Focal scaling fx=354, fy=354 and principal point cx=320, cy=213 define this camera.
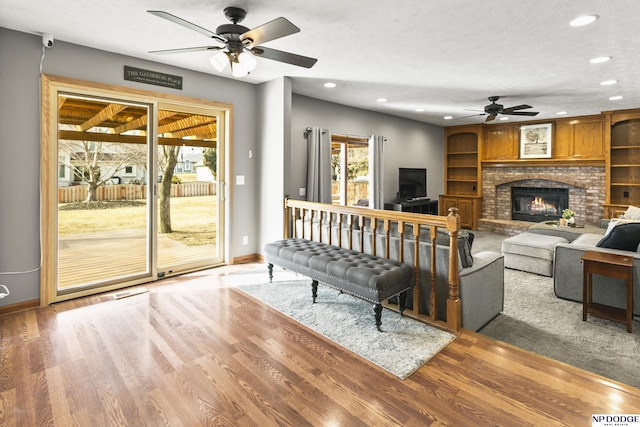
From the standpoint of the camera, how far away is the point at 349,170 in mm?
6820

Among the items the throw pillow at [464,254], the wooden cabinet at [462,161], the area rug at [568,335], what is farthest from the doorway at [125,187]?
the wooden cabinet at [462,161]

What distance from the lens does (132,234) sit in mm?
4301

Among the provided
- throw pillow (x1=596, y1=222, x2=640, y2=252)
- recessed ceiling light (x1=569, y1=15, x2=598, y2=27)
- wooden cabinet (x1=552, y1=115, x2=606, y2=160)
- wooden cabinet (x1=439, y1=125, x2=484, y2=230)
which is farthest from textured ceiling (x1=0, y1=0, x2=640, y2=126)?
wooden cabinet (x1=439, y1=125, x2=484, y2=230)

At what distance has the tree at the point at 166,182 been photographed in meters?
4.44

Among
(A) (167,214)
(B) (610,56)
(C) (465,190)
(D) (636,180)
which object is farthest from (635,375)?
(C) (465,190)

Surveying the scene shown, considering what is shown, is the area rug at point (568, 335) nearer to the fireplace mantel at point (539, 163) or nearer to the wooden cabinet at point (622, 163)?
the wooden cabinet at point (622, 163)

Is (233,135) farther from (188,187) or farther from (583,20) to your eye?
(583,20)

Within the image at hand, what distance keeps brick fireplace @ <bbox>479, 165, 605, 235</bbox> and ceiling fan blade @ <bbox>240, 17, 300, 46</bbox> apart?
24.1 feet

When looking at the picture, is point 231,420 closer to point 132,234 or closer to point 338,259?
point 338,259

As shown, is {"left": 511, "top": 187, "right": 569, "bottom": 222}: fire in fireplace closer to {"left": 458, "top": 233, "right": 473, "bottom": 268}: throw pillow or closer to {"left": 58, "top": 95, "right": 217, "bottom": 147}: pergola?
{"left": 458, "top": 233, "right": 473, "bottom": 268}: throw pillow

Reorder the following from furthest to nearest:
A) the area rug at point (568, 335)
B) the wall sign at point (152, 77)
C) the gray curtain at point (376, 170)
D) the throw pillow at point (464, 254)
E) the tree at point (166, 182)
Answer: the gray curtain at point (376, 170), the tree at point (166, 182), the wall sign at point (152, 77), the throw pillow at point (464, 254), the area rug at point (568, 335)

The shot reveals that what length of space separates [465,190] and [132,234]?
813cm

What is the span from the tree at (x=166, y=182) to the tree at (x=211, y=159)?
0.39 meters

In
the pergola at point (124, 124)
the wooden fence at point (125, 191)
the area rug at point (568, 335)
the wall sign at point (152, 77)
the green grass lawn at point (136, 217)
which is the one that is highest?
the wall sign at point (152, 77)
